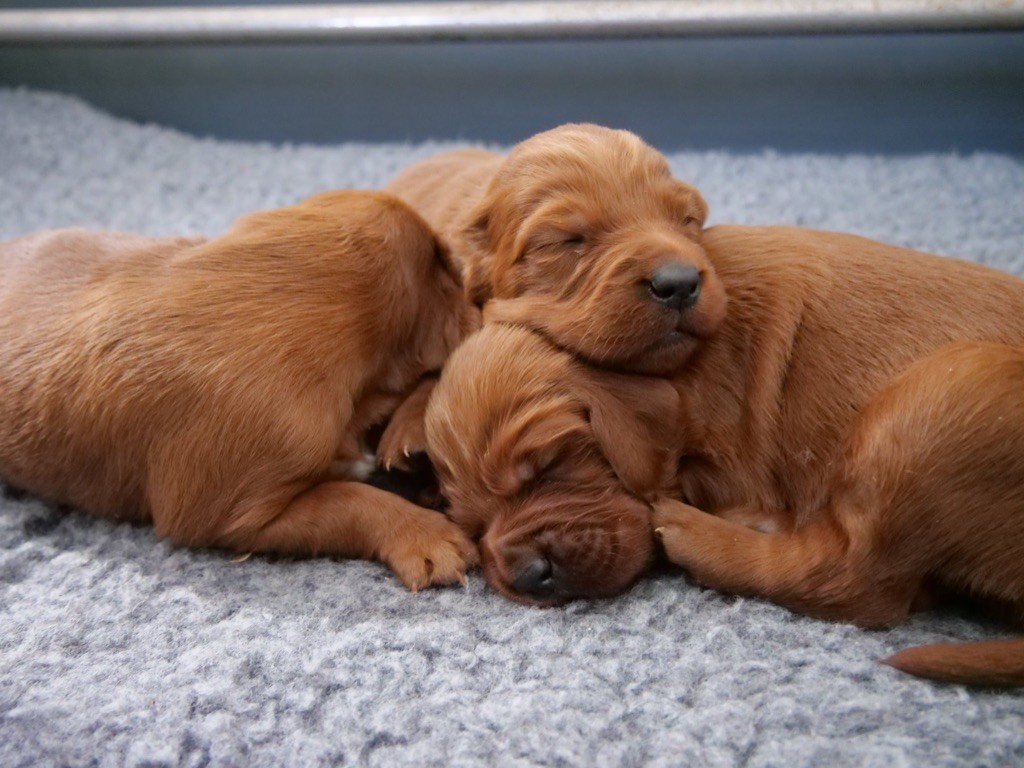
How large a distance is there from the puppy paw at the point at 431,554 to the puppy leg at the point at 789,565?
0.41 m

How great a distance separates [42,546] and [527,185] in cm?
136

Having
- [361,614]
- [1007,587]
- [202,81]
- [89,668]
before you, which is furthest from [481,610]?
[202,81]

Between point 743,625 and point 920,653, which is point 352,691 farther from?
point 920,653

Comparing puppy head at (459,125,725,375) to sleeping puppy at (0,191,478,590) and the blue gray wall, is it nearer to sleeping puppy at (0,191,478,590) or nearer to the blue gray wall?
sleeping puppy at (0,191,478,590)

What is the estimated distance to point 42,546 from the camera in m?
2.00

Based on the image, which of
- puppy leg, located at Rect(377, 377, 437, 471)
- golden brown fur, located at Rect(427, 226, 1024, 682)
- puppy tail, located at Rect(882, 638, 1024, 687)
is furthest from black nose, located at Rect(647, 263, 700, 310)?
puppy tail, located at Rect(882, 638, 1024, 687)

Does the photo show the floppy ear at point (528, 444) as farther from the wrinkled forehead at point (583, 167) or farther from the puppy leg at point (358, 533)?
the wrinkled forehead at point (583, 167)

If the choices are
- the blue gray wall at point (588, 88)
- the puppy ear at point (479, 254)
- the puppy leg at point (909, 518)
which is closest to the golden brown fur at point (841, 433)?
the puppy leg at point (909, 518)

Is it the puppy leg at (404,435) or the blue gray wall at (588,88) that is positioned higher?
the blue gray wall at (588,88)

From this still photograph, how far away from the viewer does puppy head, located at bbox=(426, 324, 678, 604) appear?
1818 millimetres

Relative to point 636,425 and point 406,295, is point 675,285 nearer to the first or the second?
point 636,425

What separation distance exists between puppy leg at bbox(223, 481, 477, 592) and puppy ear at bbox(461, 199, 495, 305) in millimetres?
599

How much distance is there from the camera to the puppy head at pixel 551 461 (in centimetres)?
182

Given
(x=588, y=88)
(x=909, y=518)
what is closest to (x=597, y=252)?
(x=909, y=518)
